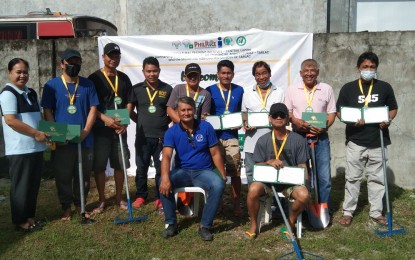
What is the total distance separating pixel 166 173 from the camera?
4918mm

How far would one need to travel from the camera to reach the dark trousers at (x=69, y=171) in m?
5.27

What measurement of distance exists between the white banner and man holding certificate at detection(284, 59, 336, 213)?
5.45 ft

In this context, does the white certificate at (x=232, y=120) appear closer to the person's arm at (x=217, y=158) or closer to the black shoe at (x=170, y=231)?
the person's arm at (x=217, y=158)

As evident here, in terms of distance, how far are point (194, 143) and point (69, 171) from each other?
1.48m

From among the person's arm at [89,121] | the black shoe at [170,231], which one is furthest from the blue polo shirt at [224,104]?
the person's arm at [89,121]

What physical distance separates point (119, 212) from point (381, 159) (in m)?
3.12

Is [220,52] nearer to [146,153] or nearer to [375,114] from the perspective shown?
[146,153]

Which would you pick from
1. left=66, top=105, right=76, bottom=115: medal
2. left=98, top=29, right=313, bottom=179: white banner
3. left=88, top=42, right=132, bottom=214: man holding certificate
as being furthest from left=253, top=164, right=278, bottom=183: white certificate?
left=98, top=29, right=313, bottom=179: white banner

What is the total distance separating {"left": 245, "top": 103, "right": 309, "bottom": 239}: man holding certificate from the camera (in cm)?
477

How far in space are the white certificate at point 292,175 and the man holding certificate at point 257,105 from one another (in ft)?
1.81

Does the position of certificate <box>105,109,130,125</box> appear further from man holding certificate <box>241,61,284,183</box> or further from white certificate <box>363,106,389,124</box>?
white certificate <box>363,106,389,124</box>

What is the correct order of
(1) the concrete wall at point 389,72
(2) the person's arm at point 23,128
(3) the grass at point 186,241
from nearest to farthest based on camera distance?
(3) the grass at point 186,241
(2) the person's arm at point 23,128
(1) the concrete wall at point 389,72

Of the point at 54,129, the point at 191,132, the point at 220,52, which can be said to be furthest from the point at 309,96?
the point at 54,129

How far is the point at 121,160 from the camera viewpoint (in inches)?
228
